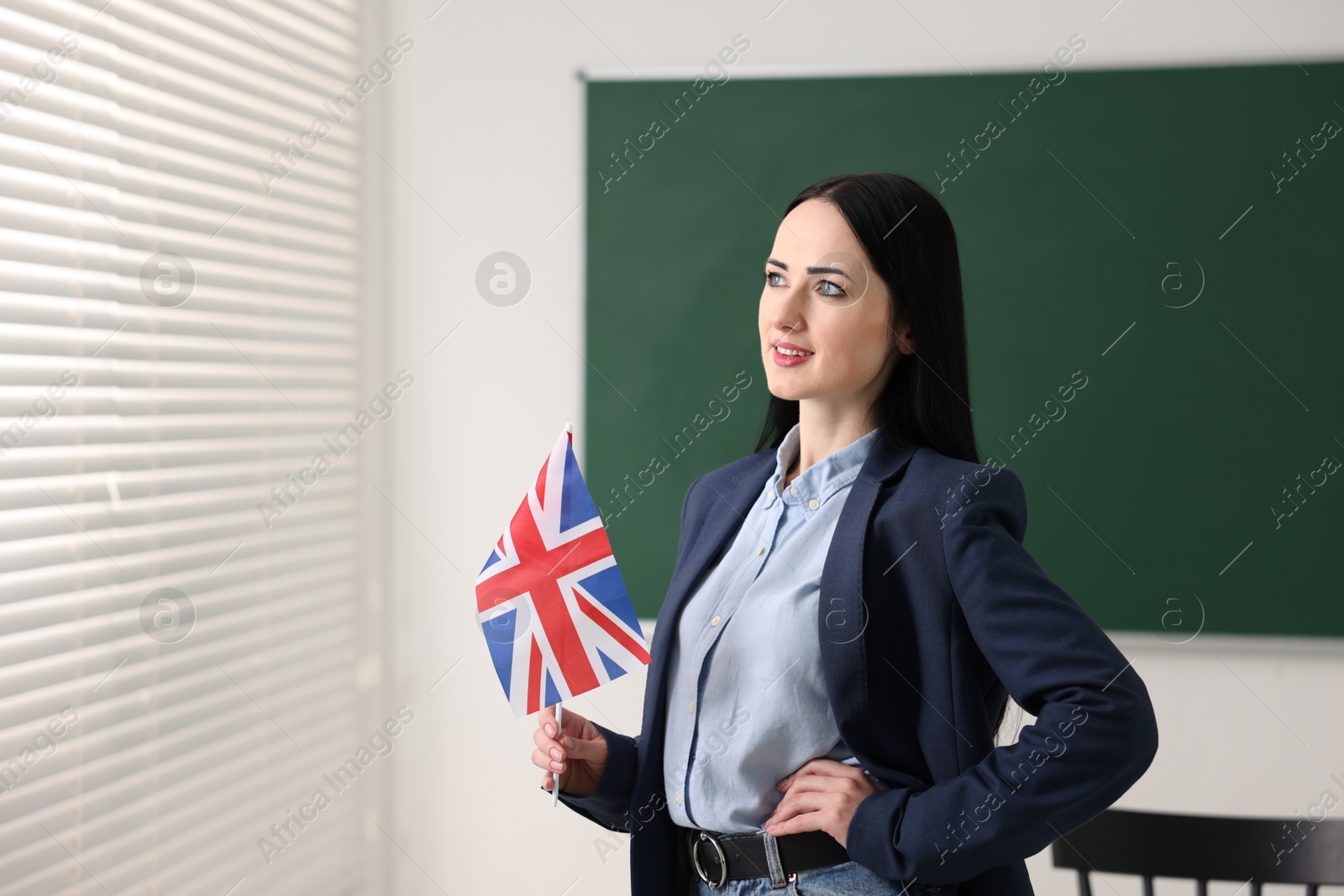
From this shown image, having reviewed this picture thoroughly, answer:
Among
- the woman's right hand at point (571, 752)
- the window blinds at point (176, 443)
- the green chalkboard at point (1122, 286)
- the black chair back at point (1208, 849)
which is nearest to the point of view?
the woman's right hand at point (571, 752)

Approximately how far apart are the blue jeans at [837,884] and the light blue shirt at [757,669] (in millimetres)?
77

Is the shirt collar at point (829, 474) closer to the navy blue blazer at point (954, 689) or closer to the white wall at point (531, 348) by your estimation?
the navy blue blazer at point (954, 689)

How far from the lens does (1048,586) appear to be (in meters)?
1.12

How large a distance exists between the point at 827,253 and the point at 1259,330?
1904 mm

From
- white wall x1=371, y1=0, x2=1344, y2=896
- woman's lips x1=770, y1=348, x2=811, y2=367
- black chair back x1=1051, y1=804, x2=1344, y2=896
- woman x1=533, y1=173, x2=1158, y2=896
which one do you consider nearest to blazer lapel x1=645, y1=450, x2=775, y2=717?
woman x1=533, y1=173, x2=1158, y2=896

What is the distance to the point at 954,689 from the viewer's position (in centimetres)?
117

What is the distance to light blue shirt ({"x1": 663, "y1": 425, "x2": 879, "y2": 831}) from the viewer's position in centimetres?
123

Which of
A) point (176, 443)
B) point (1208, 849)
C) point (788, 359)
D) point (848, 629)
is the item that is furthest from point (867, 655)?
point (176, 443)

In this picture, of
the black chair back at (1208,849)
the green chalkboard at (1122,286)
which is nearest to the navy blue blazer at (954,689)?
the black chair back at (1208,849)

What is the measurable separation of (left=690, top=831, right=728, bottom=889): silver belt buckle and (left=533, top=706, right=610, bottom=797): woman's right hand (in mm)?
170

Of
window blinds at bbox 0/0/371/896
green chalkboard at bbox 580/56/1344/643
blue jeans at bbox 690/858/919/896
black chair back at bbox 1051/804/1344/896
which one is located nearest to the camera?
blue jeans at bbox 690/858/919/896

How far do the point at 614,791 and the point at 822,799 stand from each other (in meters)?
0.34

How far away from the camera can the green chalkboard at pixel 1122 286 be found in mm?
2590

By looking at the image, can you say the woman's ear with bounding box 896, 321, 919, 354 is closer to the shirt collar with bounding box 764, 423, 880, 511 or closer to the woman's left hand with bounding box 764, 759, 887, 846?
the shirt collar with bounding box 764, 423, 880, 511
